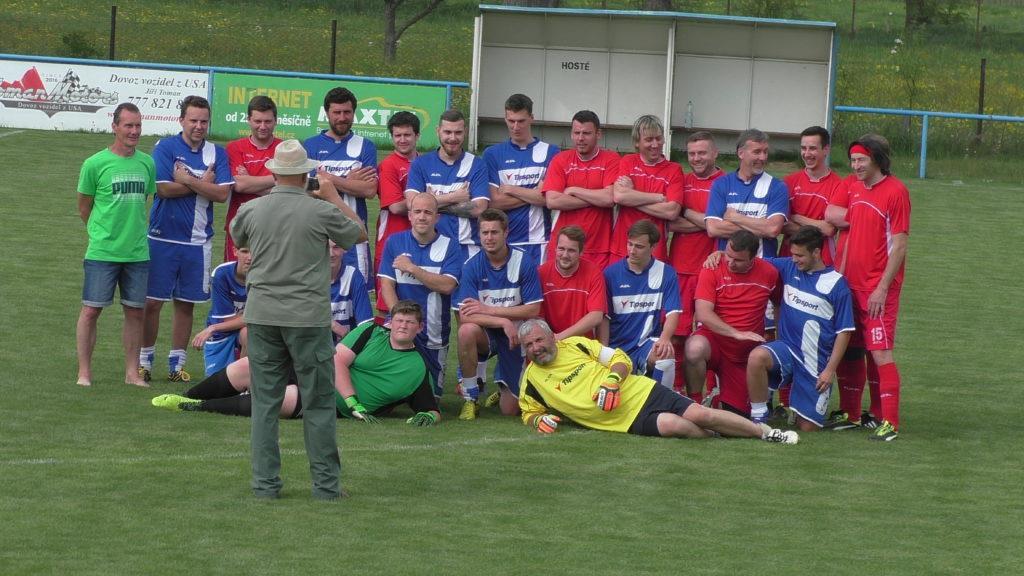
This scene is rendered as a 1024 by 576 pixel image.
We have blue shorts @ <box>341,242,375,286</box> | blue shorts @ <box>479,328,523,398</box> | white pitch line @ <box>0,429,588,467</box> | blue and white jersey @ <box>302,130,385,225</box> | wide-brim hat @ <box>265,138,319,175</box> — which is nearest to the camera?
wide-brim hat @ <box>265,138,319,175</box>

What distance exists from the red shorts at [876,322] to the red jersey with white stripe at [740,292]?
0.54 m

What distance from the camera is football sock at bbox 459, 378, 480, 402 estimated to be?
30.9ft

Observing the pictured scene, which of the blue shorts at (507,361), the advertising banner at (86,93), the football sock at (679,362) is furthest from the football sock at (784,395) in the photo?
the advertising banner at (86,93)

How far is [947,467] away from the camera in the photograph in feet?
26.9

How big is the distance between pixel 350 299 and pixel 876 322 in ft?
11.0

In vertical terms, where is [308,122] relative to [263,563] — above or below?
above

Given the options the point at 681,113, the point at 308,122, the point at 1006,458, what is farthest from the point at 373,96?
the point at 1006,458

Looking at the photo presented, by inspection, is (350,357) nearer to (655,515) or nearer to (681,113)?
(655,515)

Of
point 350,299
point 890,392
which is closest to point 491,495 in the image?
point 350,299

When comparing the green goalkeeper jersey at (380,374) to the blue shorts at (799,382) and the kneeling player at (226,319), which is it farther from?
the blue shorts at (799,382)

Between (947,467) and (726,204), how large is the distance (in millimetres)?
2419

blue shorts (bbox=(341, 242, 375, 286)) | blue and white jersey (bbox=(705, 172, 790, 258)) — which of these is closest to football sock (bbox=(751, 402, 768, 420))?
blue and white jersey (bbox=(705, 172, 790, 258))

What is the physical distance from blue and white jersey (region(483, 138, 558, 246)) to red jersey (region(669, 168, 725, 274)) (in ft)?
3.22

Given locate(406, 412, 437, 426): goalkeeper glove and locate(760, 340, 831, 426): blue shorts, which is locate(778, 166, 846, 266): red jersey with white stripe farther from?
locate(406, 412, 437, 426): goalkeeper glove
